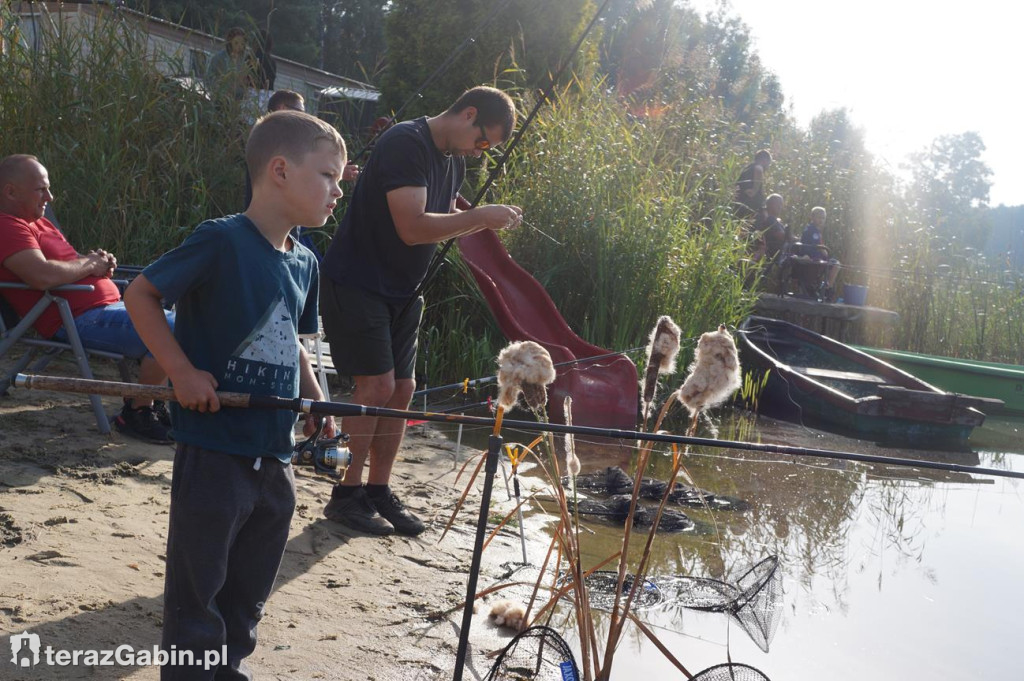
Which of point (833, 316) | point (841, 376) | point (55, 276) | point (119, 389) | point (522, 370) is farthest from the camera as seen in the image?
point (833, 316)

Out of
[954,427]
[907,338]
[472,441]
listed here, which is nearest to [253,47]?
[472,441]

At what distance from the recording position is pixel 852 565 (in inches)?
195

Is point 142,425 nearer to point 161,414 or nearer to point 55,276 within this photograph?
point 161,414

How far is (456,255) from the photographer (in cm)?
838

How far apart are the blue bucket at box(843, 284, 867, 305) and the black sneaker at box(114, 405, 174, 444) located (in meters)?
11.1

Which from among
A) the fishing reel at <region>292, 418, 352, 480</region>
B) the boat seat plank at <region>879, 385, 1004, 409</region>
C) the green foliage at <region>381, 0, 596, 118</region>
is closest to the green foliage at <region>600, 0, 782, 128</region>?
the green foliage at <region>381, 0, 596, 118</region>

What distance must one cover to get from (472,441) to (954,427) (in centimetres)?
495

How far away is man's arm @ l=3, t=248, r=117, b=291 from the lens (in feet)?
15.8

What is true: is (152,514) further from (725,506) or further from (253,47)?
(253,47)

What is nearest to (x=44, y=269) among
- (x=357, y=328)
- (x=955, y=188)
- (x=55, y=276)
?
(x=55, y=276)

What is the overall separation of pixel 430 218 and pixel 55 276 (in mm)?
2131

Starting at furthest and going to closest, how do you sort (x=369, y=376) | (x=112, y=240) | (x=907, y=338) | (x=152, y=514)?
(x=907, y=338), (x=112, y=240), (x=369, y=376), (x=152, y=514)

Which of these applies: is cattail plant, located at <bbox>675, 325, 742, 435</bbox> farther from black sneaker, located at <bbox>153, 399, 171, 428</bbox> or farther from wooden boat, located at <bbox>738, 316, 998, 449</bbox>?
wooden boat, located at <bbox>738, 316, 998, 449</bbox>

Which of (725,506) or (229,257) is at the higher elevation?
(229,257)
